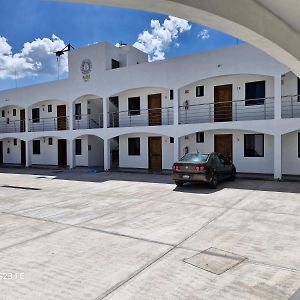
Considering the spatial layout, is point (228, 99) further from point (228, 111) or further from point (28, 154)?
point (28, 154)

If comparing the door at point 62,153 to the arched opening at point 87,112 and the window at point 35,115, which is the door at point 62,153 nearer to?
the arched opening at point 87,112

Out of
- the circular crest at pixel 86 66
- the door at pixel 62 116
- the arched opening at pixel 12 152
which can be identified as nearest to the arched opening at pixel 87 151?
the door at pixel 62 116

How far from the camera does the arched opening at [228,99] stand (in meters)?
16.7

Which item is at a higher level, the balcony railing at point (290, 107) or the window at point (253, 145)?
the balcony railing at point (290, 107)

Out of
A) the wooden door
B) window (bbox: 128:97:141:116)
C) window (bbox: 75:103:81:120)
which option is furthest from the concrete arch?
window (bbox: 75:103:81:120)

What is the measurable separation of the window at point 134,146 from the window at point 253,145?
7.35 m

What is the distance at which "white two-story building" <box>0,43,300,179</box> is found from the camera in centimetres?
1600

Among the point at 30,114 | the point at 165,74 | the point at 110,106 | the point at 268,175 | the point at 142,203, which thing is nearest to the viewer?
the point at 142,203

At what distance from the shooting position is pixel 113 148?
79.9 feet

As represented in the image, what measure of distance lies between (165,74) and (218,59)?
11.2ft

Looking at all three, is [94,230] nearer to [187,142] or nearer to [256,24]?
[256,24]

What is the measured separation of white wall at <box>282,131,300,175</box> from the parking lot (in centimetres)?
467

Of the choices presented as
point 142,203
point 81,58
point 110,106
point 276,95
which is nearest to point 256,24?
point 142,203

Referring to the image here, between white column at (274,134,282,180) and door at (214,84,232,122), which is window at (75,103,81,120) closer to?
door at (214,84,232,122)
